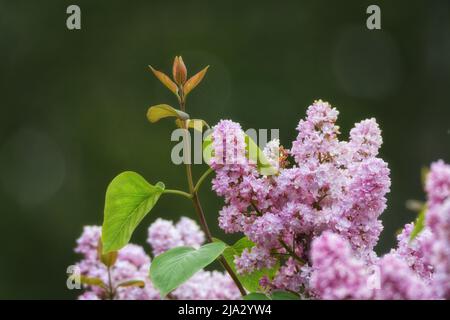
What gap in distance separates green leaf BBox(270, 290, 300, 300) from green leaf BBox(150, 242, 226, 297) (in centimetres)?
5

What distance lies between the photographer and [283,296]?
0.52 metres

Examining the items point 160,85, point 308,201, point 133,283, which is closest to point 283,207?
point 308,201

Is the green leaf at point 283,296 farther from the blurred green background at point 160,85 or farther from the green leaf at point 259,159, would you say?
the blurred green background at point 160,85

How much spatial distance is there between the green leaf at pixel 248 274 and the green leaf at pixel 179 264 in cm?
5

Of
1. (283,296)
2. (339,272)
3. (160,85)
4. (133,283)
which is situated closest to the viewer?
(339,272)

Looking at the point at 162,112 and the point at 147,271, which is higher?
the point at 162,112

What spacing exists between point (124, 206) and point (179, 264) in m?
0.09

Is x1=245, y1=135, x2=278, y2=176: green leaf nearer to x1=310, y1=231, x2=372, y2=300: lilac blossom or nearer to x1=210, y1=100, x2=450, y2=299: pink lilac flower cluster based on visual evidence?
x1=210, y1=100, x2=450, y2=299: pink lilac flower cluster

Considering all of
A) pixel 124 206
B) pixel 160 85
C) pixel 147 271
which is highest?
pixel 160 85

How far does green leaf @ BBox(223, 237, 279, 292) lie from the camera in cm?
58

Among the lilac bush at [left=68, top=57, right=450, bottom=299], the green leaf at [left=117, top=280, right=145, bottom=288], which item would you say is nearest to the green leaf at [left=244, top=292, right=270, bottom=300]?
the lilac bush at [left=68, top=57, right=450, bottom=299]

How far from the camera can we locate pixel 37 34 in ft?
15.5

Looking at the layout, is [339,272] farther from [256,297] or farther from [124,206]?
[124,206]

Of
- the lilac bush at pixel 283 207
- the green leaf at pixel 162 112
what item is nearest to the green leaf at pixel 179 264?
the lilac bush at pixel 283 207
